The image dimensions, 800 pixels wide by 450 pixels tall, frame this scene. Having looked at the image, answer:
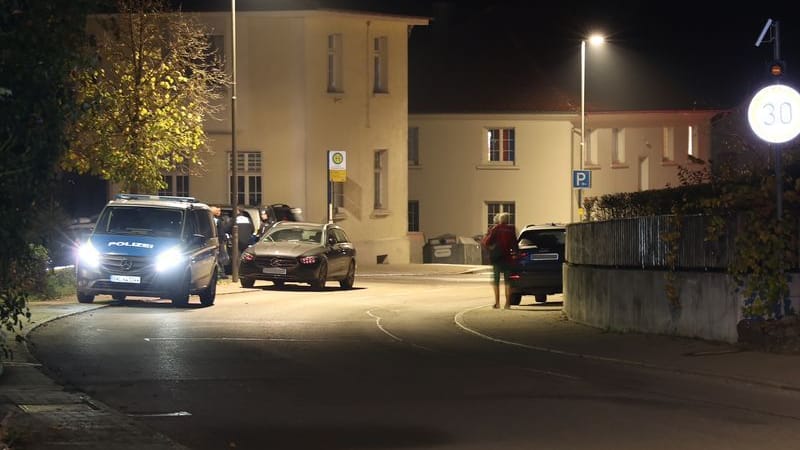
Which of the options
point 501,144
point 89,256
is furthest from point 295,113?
point 89,256

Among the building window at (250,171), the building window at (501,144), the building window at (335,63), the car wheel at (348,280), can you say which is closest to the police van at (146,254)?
the car wheel at (348,280)

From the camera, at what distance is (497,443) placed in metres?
10.3

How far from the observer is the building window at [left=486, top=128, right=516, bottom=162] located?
57.6m

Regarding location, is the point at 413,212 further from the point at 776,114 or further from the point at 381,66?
the point at 776,114

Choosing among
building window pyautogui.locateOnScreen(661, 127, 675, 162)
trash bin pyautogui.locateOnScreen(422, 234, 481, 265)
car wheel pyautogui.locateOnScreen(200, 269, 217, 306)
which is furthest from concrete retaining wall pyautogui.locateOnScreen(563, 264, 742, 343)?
building window pyautogui.locateOnScreen(661, 127, 675, 162)

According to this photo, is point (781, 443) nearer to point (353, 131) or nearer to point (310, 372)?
point (310, 372)

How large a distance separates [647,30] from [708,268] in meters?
51.8

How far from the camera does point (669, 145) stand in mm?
59781

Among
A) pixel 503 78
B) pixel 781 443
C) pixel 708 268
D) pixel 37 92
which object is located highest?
pixel 503 78

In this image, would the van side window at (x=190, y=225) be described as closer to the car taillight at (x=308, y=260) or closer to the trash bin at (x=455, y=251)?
the car taillight at (x=308, y=260)

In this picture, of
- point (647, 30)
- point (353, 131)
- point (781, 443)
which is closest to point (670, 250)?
point (781, 443)

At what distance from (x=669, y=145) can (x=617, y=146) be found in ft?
8.01

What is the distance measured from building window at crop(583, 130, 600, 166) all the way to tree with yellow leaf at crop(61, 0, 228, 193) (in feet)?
91.6

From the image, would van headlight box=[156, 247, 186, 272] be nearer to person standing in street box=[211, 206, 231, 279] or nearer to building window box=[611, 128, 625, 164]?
person standing in street box=[211, 206, 231, 279]
